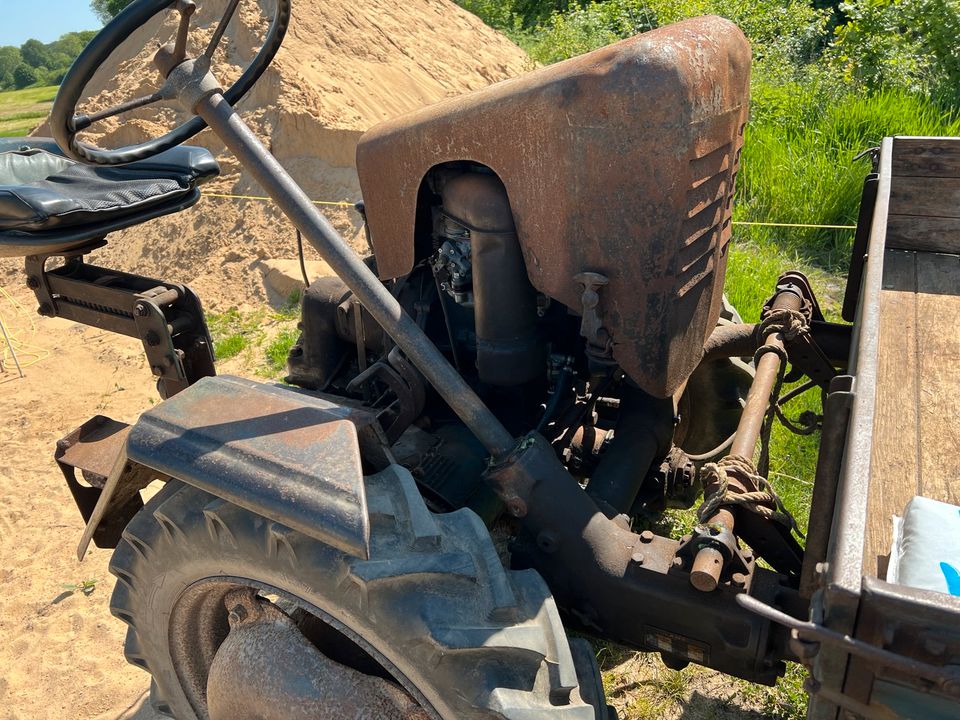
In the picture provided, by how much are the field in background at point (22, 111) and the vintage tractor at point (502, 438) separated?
13050 millimetres

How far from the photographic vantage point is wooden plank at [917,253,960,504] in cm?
182

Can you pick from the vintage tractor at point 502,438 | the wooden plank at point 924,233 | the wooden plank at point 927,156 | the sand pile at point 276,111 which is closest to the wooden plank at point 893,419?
the vintage tractor at point 502,438

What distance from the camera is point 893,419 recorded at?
2012 millimetres

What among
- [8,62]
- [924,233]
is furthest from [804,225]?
[8,62]

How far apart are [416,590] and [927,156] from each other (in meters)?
2.40

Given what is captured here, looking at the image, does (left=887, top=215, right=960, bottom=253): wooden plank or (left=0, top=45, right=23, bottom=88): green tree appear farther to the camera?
(left=0, top=45, right=23, bottom=88): green tree

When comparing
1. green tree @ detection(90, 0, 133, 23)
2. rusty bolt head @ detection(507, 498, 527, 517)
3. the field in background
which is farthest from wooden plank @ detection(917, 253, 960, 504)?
green tree @ detection(90, 0, 133, 23)

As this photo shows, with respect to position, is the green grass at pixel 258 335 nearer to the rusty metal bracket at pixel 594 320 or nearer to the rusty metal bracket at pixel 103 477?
the rusty metal bracket at pixel 103 477

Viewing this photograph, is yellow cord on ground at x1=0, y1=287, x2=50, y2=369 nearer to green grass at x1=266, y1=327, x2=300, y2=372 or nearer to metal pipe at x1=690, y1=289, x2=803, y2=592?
green grass at x1=266, y1=327, x2=300, y2=372

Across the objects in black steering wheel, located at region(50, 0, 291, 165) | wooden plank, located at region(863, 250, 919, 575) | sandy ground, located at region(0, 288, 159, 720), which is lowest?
sandy ground, located at region(0, 288, 159, 720)

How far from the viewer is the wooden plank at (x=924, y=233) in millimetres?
2889

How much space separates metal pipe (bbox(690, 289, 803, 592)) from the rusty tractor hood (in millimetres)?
189

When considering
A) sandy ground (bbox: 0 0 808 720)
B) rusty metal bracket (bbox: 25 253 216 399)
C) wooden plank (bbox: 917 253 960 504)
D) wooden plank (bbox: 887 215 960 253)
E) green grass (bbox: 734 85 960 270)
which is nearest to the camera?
wooden plank (bbox: 917 253 960 504)

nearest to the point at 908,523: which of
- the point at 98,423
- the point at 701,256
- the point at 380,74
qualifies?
the point at 701,256
